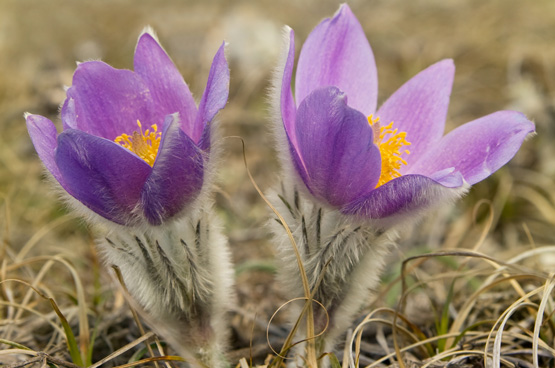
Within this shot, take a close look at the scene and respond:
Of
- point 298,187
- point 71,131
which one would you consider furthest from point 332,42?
point 71,131

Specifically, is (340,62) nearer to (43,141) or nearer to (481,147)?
(481,147)

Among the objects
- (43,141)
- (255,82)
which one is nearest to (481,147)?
(43,141)

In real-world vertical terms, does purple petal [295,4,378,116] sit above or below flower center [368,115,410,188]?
above

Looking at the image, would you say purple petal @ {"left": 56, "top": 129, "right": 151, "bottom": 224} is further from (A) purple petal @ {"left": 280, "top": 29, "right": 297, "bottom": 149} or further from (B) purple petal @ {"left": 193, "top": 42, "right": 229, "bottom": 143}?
(A) purple petal @ {"left": 280, "top": 29, "right": 297, "bottom": 149}

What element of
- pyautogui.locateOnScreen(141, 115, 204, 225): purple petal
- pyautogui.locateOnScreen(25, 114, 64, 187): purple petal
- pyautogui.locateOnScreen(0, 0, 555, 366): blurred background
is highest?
pyautogui.locateOnScreen(25, 114, 64, 187): purple petal

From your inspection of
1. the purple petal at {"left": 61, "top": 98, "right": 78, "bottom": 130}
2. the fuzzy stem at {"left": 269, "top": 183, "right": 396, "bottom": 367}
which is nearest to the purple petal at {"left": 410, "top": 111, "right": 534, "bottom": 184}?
the fuzzy stem at {"left": 269, "top": 183, "right": 396, "bottom": 367}

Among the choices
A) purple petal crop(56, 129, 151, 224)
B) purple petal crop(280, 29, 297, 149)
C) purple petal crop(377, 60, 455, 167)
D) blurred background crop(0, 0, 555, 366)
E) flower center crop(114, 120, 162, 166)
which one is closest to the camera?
purple petal crop(56, 129, 151, 224)
